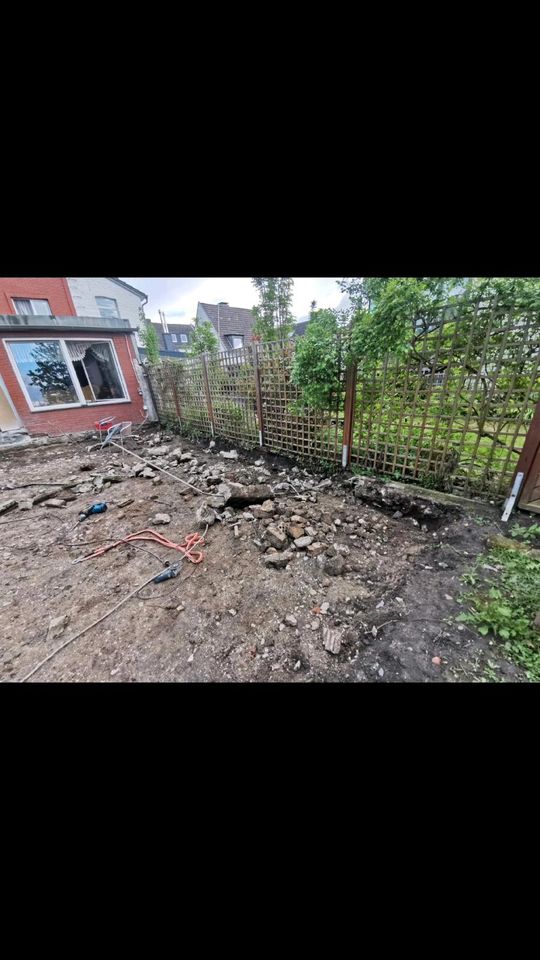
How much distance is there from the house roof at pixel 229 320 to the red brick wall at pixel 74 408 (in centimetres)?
1069

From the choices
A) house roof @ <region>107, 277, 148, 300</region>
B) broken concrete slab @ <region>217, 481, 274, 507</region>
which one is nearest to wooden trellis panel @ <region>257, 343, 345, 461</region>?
broken concrete slab @ <region>217, 481, 274, 507</region>

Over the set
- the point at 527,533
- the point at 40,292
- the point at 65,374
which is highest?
the point at 40,292

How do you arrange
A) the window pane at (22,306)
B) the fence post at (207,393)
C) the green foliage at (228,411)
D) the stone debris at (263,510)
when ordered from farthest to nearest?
the window pane at (22,306), the fence post at (207,393), the green foliage at (228,411), the stone debris at (263,510)

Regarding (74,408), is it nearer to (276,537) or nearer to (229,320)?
(276,537)

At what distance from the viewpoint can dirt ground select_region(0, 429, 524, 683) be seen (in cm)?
155

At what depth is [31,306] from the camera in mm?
9492

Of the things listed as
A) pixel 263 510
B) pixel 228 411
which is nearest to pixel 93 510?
pixel 263 510

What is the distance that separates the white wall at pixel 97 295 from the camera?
10.6 meters

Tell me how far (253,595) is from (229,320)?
18.9 meters

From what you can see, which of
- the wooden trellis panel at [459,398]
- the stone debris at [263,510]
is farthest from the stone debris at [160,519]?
the wooden trellis panel at [459,398]

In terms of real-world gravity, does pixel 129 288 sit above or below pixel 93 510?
above

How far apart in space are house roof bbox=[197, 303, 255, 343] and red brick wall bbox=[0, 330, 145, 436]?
10.7 metres

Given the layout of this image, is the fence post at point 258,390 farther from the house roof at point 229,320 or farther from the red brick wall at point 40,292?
the house roof at point 229,320

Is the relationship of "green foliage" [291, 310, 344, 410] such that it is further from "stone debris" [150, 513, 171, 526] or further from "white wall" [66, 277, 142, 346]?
"white wall" [66, 277, 142, 346]
